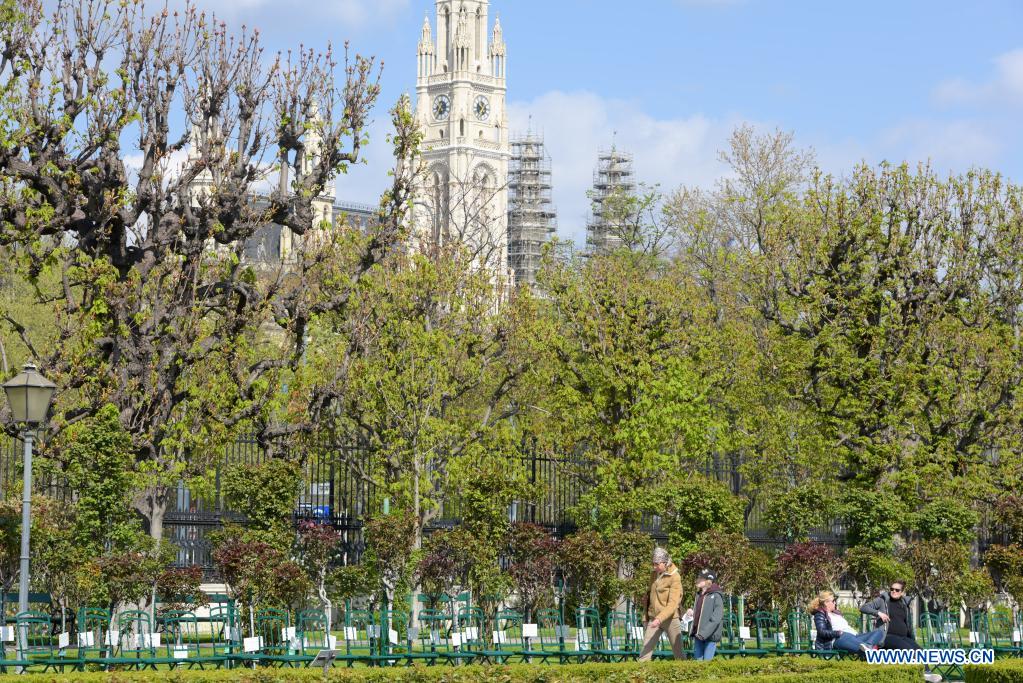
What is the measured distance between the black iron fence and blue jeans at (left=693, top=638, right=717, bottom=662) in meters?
8.53

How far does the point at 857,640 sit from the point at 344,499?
439 inches

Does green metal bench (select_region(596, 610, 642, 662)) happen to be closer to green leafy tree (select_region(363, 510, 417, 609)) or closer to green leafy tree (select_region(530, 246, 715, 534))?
green leafy tree (select_region(363, 510, 417, 609))

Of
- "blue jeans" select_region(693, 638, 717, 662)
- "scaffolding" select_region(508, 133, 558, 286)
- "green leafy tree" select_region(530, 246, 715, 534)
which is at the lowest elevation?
"blue jeans" select_region(693, 638, 717, 662)

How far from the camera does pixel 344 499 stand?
26.8 meters

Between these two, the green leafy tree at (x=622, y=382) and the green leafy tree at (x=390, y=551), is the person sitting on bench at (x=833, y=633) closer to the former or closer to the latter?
the green leafy tree at (x=390, y=551)

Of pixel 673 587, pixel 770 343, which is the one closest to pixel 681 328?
pixel 770 343

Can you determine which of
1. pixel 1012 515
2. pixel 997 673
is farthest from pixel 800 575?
pixel 997 673

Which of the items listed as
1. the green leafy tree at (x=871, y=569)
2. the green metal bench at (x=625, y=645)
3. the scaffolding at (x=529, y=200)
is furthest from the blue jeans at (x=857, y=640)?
the scaffolding at (x=529, y=200)

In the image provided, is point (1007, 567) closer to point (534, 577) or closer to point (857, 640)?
point (857, 640)

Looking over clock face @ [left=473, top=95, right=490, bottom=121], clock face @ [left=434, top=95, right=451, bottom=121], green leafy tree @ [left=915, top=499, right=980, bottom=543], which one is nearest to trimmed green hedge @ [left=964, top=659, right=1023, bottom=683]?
green leafy tree @ [left=915, top=499, right=980, bottom=543]

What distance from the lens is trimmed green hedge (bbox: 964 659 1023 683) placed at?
15.7 metres

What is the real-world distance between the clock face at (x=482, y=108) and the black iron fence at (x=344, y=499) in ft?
412

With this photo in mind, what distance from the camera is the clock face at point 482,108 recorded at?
15638 cm

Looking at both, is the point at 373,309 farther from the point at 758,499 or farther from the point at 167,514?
the point at 758,499
